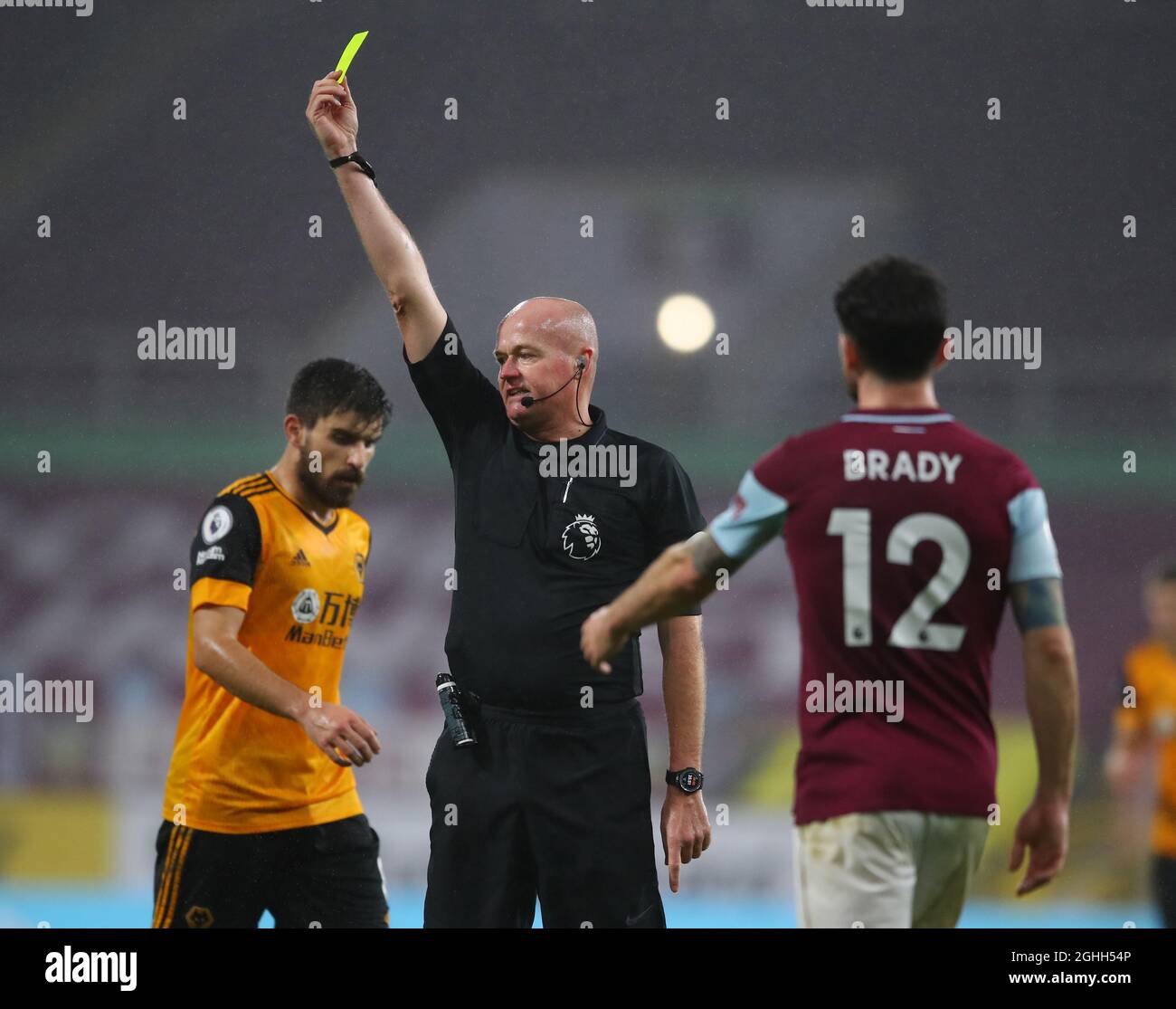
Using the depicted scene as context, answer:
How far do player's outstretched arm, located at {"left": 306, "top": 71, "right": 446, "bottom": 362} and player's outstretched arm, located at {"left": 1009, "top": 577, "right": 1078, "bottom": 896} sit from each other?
5.87ft

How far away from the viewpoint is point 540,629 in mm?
3527

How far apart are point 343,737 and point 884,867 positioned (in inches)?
60.0

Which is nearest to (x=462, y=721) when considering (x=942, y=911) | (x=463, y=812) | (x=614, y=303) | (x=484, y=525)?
(x=463, y=812)

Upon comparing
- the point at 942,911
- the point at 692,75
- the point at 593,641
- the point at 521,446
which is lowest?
the point at 942,911

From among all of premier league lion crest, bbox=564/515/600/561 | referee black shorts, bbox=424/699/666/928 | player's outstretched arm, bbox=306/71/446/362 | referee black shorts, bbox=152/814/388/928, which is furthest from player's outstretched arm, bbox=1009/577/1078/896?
referee black shorts, bbox=152/814/388/928

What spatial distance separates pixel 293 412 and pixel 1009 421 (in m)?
7.07

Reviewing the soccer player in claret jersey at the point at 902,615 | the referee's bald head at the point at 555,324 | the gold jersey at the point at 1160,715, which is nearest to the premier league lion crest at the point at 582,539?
the referee's bald head at the point at 555,324

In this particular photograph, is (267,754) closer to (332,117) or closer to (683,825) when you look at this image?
(683,825)

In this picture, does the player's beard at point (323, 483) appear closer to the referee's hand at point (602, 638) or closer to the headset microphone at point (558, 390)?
the headset microphone at point (558, 390)

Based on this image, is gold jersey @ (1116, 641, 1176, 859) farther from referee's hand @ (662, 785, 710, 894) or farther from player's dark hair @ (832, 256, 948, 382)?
player's dark hair @ (832, 256, 948, 382)

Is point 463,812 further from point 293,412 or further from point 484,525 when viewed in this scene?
point 293,412

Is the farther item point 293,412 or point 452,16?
point 452,16

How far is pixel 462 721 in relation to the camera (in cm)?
354
